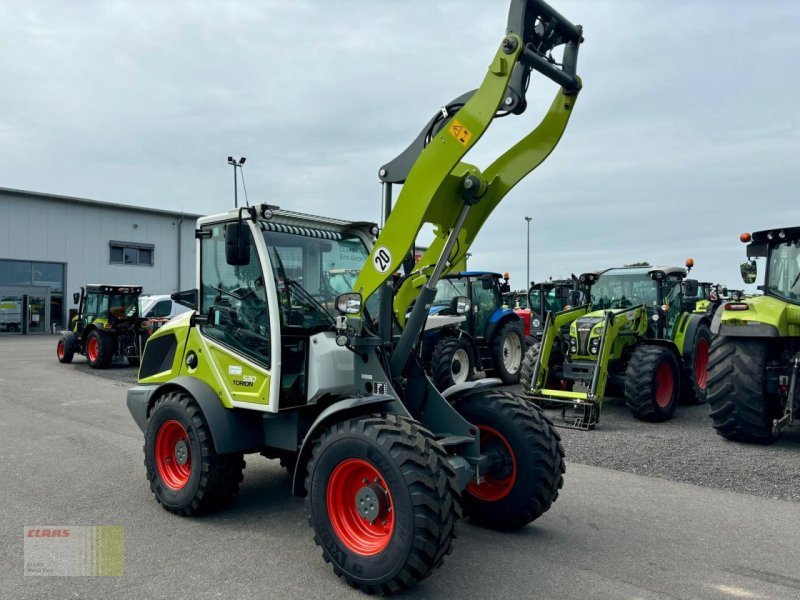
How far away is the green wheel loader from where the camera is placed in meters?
3.72

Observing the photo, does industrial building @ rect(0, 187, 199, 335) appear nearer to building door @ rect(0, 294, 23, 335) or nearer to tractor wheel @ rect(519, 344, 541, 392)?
building door @ rect(0, 294, 23, 335)

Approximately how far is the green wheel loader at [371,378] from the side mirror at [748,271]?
469 centimetres

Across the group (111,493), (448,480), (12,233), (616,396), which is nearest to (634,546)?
(448,480)

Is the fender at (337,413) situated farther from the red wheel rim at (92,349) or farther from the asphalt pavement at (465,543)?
the red wheel rim at (92,349)

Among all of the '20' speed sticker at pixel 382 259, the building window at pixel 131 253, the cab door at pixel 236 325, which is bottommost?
the cab door at pixel 236 325

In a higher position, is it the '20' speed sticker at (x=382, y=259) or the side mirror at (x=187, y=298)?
the '20' speed sticker at (x=382, y=259)

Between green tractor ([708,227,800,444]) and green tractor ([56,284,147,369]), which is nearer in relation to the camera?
green tractor ([708,227,800,444])

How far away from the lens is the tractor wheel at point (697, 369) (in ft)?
33.8

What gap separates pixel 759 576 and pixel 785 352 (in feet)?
15.5

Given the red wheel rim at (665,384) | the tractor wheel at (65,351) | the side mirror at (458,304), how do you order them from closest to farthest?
1. the side mirror at (458,304)
2. the red wheel rim at (665,384)
3. the tractor wheel at (65,351)

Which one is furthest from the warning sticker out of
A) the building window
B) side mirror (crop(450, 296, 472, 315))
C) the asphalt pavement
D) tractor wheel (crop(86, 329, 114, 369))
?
the building window

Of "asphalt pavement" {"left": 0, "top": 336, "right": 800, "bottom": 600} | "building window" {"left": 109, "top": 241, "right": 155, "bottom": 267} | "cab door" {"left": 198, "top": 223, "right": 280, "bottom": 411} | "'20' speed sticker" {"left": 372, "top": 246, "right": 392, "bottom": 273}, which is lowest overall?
"asphalt pavement" {"left": 0, "top": 336, "right": 800, "bottom": 600}

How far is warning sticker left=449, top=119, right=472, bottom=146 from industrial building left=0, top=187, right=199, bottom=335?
33780 mm

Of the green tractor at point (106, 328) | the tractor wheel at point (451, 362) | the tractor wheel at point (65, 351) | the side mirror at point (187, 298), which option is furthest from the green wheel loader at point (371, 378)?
the tractor wheel at point (65, 351)
